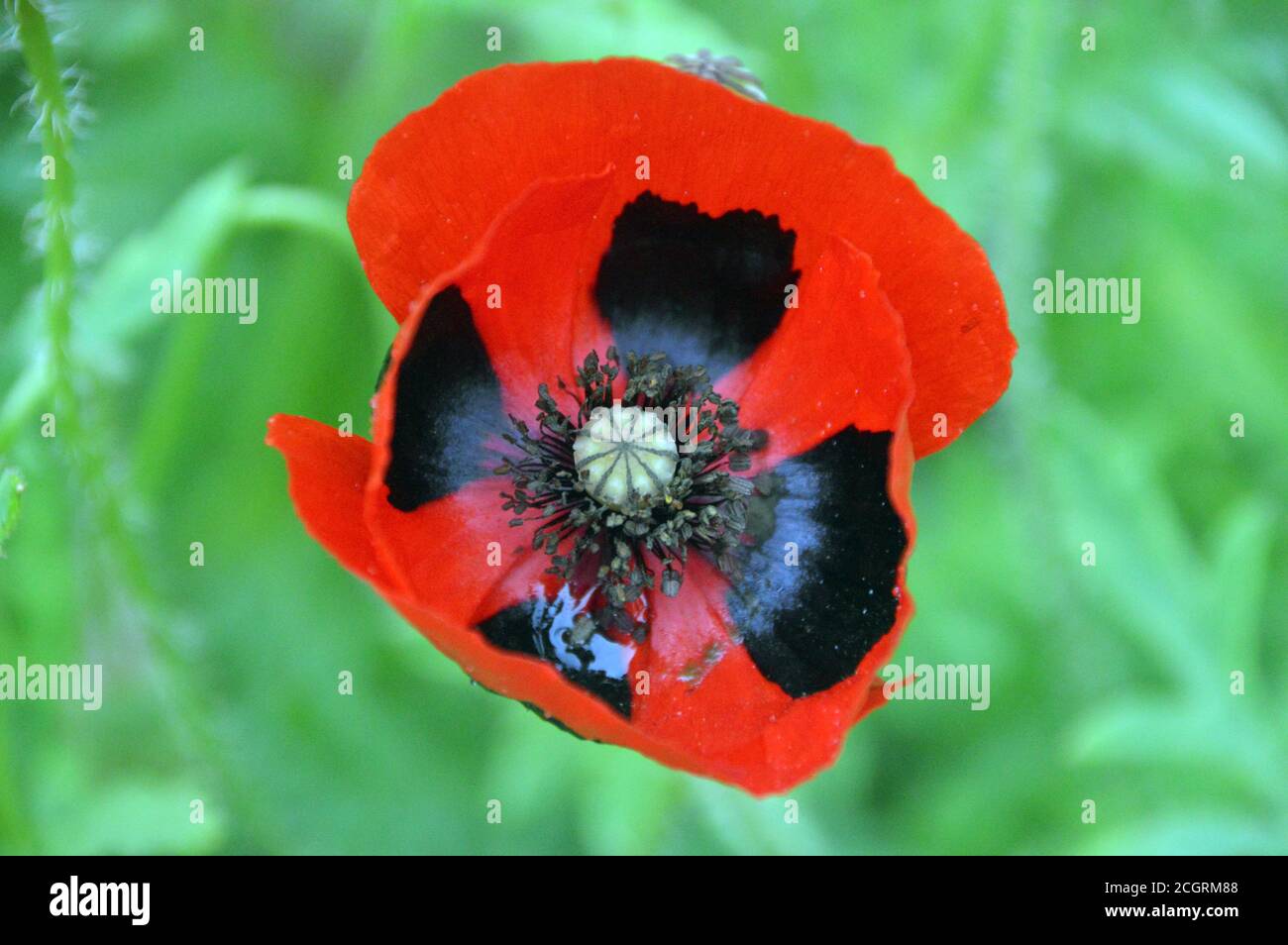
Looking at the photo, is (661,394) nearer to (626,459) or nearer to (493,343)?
(626,459)

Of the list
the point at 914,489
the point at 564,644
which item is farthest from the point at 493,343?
the point at 914,489

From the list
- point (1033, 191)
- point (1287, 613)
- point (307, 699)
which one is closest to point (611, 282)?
point (1033, 191)

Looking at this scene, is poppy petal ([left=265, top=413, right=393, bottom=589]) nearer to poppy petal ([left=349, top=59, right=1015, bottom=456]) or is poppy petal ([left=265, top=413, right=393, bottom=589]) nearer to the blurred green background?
poppy petal ([left=349, top=59, right=1015, bottom=456])

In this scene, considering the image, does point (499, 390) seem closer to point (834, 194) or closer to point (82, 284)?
point (834, 194)

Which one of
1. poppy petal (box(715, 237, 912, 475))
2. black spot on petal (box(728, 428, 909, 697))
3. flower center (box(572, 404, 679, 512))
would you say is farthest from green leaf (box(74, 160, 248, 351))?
black spot on petal (box(728, 428, 909, 697))

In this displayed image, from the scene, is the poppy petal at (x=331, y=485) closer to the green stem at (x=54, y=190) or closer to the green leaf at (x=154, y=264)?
the green stem at (x=54, y=190)
